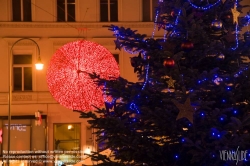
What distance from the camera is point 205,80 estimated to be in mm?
5012

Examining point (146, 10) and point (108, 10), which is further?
point (146, 10)

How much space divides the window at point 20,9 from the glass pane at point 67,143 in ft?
15.6

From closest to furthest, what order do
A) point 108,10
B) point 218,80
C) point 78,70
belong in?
1. point 218,80
2. point 78,70
3. point 108,10

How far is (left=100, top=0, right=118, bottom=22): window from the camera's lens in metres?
20.2

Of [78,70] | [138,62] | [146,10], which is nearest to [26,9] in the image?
[146,10]

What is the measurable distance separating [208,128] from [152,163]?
0.76 meters

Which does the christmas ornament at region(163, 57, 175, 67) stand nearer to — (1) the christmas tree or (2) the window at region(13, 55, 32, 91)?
(1) the christmas tree

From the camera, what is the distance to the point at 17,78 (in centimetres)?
1969

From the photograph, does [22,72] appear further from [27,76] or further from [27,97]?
[27,97]

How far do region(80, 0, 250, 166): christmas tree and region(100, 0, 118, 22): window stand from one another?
14.6 metres

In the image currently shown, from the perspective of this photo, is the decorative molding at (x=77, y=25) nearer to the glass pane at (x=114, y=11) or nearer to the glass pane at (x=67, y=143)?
the glass pane at (x=114, y=11)

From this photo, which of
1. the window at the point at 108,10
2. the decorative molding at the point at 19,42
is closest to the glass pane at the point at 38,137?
the decorative molding at the point at 19,42

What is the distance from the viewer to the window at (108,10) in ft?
66.4

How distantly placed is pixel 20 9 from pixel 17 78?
2881mm
